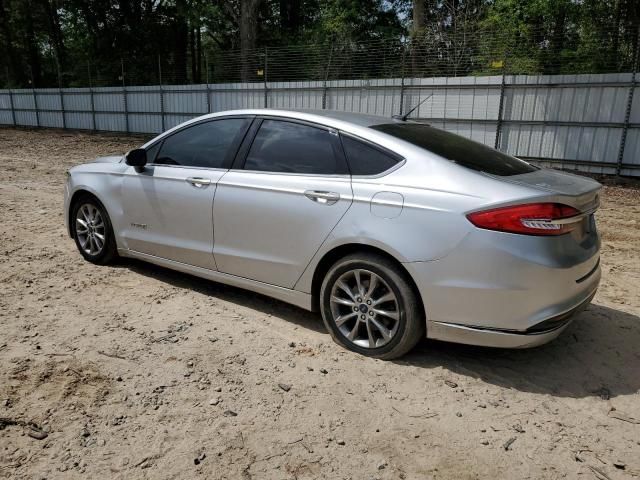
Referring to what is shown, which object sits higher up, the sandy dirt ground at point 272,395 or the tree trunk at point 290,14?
the tree trunk at point 290,14

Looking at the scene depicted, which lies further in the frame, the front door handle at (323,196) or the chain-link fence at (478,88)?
the chain-link fence at (478,88)

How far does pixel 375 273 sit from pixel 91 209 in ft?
10.2

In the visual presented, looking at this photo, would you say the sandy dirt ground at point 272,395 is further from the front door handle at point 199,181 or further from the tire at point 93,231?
the front door handle at point 199,181

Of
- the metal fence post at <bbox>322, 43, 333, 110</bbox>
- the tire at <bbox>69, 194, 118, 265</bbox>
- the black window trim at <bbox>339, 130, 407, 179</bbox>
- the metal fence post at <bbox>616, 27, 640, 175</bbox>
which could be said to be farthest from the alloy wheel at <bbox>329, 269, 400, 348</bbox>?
the metal fence post at <bbox>322, 43, 333, 110</bbox>

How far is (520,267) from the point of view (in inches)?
112

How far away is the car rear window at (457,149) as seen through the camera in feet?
10.9

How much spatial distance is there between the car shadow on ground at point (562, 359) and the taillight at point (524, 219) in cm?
94

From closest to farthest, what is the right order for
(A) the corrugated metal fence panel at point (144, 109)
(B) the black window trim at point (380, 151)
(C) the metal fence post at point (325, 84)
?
(B) the black window trim at point (380, 151) → (C) the metal fence post at point (325, 84) → (A) the corrugated metal fence panel at point (144, 109)

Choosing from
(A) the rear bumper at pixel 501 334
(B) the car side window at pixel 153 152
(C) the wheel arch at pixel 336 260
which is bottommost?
(A) the rear bumper at pixel 501 334

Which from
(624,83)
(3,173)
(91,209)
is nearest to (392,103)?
(624,83)

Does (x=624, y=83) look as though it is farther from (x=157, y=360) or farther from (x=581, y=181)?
(x=157, y=360)

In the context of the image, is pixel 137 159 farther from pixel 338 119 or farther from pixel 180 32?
pixel 180 32

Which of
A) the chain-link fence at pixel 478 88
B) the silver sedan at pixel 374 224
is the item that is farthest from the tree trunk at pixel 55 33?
the silver sedan at pixel 374 224

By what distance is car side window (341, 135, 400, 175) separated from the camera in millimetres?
3326
